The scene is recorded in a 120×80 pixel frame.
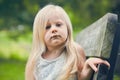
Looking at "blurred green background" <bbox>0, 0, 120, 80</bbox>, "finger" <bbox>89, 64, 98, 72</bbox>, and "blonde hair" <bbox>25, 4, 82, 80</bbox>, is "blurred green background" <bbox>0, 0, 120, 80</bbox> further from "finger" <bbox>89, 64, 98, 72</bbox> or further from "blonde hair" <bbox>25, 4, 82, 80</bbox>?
"finger" <bbox>89, 64, 98, 72</bbox>

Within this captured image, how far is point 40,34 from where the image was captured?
250cm

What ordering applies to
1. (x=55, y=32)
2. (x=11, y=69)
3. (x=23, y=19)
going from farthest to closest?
(x=23, y=19) < (x=11, y=69) < (x=55, y=32)

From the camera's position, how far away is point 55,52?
250cm

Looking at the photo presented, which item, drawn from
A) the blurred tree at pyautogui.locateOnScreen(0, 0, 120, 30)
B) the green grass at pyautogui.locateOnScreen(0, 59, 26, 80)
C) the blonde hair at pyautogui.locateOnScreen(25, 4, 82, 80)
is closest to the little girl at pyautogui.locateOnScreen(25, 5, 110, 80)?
the blonde hair at pyautogui.locateOnScreen(25, 4, 82, 80)

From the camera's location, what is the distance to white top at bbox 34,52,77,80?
2.43 meters

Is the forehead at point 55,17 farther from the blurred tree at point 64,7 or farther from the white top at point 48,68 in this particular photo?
the blurred tree at point 64,7

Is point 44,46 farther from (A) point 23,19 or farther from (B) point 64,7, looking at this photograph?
(A) point 23,19

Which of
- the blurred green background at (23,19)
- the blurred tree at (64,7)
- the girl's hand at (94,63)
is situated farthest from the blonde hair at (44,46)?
the blurred tree at (64,7)

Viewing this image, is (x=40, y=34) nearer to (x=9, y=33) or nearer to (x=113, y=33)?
(x=113, y=33)

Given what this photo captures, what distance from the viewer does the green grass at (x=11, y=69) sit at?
7009mm

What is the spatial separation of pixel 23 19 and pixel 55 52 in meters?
5.53

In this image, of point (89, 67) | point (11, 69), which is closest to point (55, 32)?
point (89, 67)

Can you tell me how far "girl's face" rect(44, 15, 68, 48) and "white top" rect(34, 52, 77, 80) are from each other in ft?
0.23

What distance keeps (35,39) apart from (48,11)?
0.14 metres
